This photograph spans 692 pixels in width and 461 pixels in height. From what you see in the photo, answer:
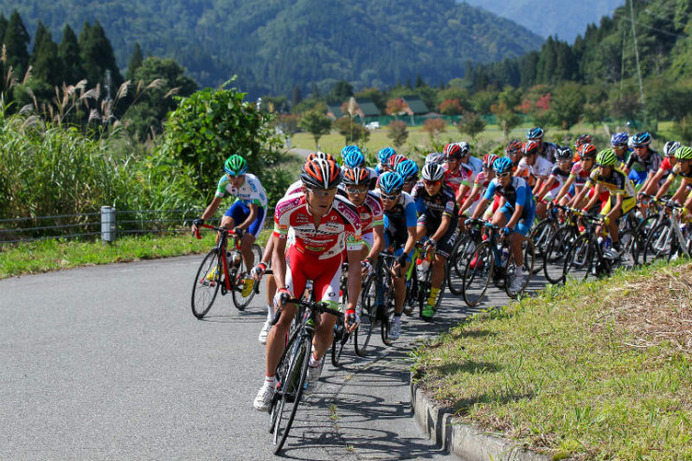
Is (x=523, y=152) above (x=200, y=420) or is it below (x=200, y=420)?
above

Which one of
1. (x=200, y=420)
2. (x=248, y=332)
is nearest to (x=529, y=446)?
(x=200, y=420)

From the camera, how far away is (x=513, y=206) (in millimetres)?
11570

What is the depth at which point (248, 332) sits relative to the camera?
984 cm

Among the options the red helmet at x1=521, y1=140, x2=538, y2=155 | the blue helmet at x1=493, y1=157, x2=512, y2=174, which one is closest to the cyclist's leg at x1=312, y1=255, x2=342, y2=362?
the blue helmet at x1=493, y1=157, x2=512, y2=174

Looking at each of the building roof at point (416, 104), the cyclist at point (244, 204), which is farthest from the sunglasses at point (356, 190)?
the building roof at point (416, 104)

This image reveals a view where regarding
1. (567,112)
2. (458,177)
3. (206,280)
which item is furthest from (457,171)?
(567,112)

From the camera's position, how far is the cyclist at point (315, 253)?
623 cm

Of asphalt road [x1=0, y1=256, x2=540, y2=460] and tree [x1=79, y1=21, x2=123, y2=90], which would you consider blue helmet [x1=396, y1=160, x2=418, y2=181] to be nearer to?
asphalt road [x1=0, y1=256, x2=540, y2=460]

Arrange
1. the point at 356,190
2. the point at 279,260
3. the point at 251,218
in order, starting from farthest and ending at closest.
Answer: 1. the point at 251,218
2. the point at 356,190
3. the point at 279,260

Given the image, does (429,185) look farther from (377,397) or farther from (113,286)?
(113,286)

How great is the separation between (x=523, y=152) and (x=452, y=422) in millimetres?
9735

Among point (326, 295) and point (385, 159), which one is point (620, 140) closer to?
point (385, 159)

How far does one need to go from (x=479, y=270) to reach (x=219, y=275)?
3.80m

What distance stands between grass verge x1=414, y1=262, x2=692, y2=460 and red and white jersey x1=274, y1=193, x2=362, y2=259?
59.5 inches
